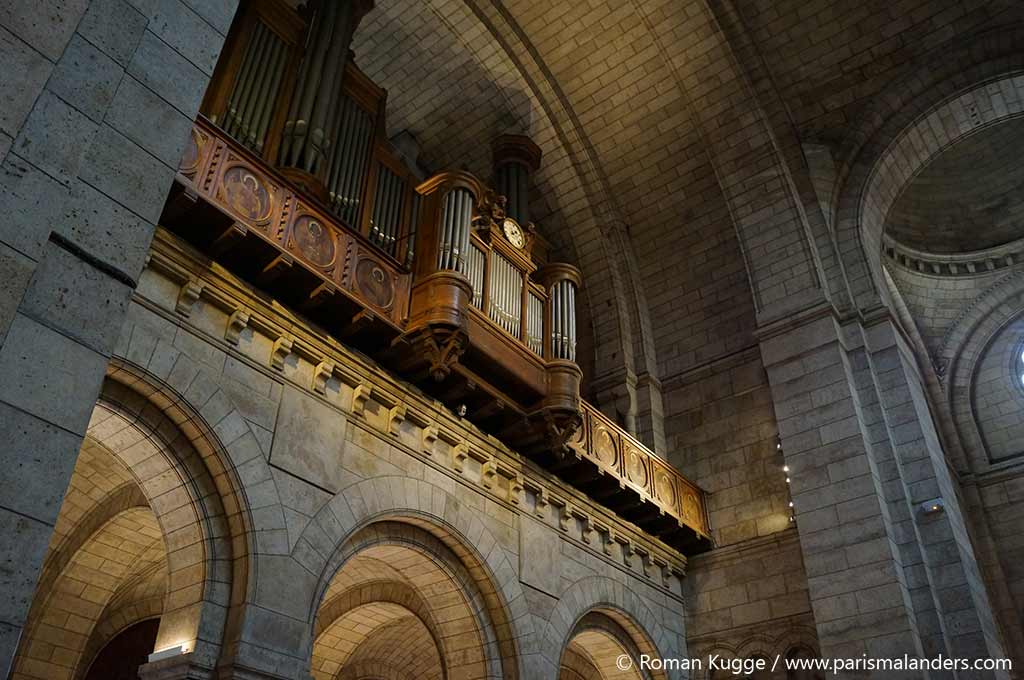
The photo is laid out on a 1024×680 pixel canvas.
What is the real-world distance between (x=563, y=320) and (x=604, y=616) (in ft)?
12.8

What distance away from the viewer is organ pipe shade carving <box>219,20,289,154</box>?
9242 millimetres

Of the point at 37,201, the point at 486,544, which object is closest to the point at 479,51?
the point at 486,544

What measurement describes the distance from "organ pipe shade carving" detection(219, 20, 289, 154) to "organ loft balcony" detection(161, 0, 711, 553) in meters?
0.02

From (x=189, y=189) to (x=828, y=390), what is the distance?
910cm

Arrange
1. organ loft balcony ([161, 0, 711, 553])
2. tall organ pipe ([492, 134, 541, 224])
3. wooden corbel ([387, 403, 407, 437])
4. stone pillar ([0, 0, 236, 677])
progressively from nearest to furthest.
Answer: stone pillar ([0, 0, 236, 677])
organ loft balcony ([161, 0, 711, 553])
wooden corbel ([387, 403, 407, 437])
tall organ pipe ([492, 134, 541, 224])

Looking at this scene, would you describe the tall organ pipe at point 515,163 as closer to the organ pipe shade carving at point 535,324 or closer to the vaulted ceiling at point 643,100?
the vaulted ceiling at point 643,100

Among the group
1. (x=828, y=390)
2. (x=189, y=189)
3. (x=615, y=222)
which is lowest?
(x=189, y=189)

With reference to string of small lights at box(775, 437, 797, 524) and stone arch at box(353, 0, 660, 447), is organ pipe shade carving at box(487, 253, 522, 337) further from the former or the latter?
string of small lights at box(775, 437, 797, 524)

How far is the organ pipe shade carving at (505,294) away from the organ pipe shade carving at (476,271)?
0.53ft

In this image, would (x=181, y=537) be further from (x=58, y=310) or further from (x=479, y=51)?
(x=479, y=51)

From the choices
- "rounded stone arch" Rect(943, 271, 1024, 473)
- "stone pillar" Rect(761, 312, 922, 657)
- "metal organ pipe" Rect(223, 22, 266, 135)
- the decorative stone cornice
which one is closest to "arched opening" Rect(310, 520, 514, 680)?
"stone pillar" Rect(761, 312, 922, 657)

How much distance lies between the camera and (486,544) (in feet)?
30.1

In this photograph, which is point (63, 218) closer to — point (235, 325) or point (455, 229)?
point (235, 325)

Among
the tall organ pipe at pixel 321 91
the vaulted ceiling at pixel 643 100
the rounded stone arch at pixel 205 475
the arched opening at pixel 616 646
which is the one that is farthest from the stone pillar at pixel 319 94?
the arched opening at pixel 616 646
